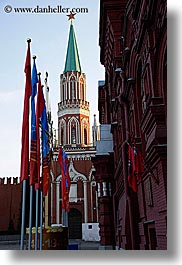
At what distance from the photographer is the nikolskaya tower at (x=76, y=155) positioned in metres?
4.88

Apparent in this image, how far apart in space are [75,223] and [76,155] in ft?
3.62

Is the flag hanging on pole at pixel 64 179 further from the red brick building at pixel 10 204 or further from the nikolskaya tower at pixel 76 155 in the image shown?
the red brick building at pixel 10 204

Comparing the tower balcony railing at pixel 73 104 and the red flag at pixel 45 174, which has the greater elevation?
the tower balcony railing at pixel 73 104

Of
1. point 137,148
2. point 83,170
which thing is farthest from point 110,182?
point 137,148

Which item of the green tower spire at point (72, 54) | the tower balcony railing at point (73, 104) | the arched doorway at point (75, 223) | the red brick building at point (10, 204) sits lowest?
the arched doorway at point (75, 223)

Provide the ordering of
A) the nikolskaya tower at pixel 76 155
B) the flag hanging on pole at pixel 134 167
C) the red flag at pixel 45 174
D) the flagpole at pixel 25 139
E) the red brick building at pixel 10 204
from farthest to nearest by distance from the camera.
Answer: the nikolskaya tower at pixel 76 155 < the red flag at pixel 45 174 < the red brick building at pixel 10 204 < the flag hanging on pole at pixel 134 167 < the flagpole at pixel 25 139

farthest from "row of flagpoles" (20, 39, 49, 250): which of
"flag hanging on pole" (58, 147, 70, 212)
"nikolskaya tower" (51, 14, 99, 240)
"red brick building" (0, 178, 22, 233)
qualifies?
"flag hanging on pole" (58, 147, 70, 212)

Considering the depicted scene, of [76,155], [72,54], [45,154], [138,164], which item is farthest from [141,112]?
[76,155]

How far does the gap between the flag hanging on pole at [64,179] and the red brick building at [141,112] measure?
0.82m

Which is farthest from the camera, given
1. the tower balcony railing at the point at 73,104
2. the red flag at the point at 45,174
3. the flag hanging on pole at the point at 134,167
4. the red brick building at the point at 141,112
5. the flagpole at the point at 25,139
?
the tower balcony railing at the point at 73,104

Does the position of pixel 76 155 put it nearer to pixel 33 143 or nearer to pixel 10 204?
pixel 10 204

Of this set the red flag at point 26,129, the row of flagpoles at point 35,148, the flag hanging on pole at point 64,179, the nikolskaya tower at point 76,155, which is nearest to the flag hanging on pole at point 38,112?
the row of flagpoles at point 35,148

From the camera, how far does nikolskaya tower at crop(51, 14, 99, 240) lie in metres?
4.88

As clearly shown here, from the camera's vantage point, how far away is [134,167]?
14.1ft
